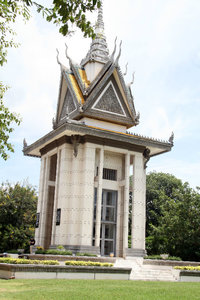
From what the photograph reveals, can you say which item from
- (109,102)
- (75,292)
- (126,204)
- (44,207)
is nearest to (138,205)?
(126,204)

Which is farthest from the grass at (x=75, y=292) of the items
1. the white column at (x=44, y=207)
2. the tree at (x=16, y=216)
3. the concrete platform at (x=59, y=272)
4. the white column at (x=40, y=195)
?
the tree at (x=16, y=216)

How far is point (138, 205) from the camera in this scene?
2794 centimetres

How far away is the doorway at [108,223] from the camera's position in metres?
27.3

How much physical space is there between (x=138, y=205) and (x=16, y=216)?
12967 mm

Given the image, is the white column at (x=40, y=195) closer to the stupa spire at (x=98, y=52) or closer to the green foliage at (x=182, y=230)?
the stupa spire at (x=98, y=52)

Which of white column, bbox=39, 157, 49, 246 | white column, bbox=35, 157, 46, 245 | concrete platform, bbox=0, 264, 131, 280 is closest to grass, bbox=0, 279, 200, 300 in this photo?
concrete platform, bbox=0, 264, 131, 280

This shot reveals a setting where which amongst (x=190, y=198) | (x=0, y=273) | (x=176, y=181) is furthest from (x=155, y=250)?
(x=0, y=273)

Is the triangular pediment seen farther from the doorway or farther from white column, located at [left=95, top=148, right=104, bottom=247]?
the doorway

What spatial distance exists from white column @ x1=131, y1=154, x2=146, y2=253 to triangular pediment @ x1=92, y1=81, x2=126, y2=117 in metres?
4.00

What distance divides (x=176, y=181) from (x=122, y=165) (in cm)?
2852

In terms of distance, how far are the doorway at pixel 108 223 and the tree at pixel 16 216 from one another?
9454 millimetres

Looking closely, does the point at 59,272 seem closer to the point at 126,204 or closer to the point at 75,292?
the point at 75,292

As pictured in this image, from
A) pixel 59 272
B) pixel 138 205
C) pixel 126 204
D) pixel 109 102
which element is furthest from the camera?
pixel 109 102

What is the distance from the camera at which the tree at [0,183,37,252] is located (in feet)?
111
